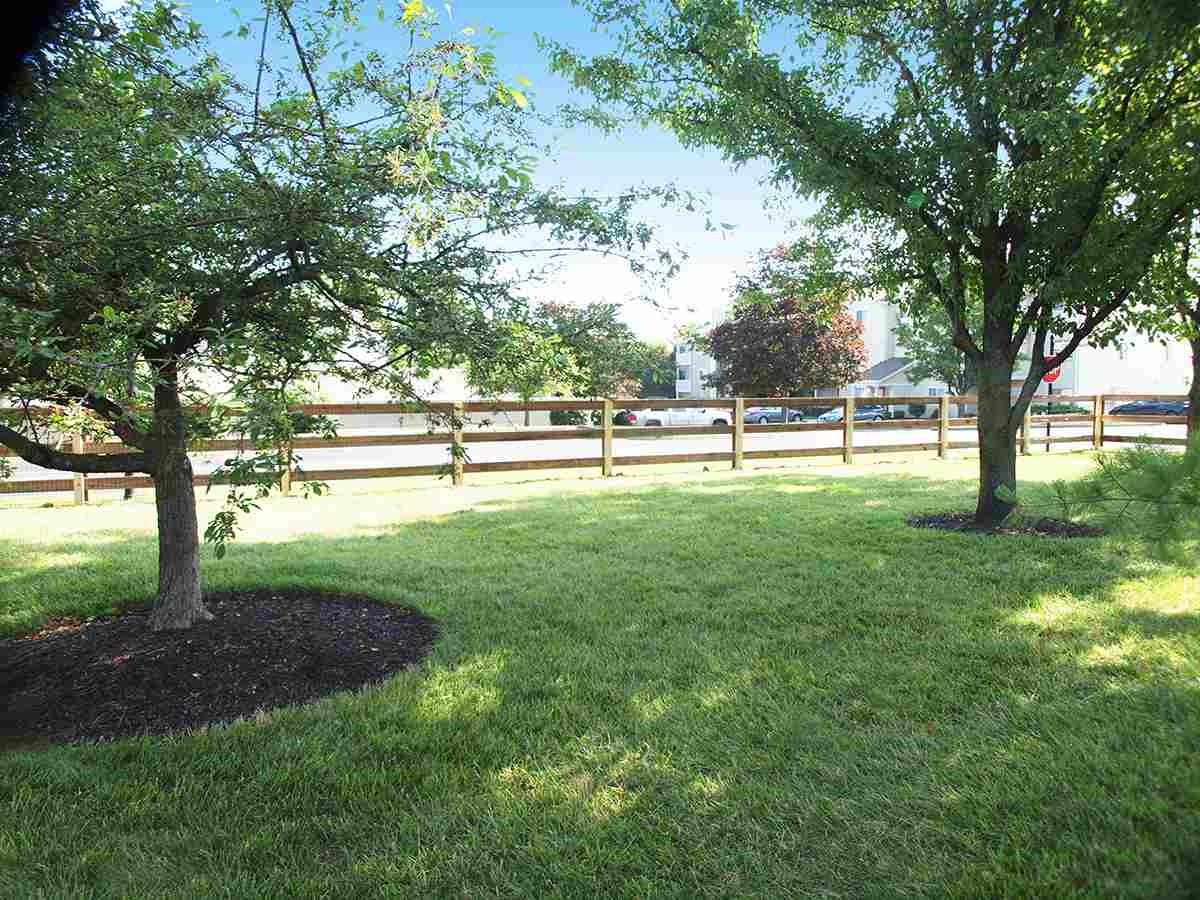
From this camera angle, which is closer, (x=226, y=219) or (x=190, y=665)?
(x=226, y=219)

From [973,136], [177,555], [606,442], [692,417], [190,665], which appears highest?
[973,136]

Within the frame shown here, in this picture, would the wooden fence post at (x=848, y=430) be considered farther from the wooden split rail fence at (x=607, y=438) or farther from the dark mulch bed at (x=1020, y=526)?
the dark mulch bed at (x=1020, y=526)

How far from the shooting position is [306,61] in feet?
10.8

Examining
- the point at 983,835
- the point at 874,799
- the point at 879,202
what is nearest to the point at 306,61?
the point at 874,799

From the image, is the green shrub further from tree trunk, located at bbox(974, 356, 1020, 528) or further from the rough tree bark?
tree trunk, located at bbox(974, 356, 1020, 528)

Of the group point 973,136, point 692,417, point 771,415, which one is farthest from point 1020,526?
point 771,415

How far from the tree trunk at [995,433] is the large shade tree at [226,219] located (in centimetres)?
477

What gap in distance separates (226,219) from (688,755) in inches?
105

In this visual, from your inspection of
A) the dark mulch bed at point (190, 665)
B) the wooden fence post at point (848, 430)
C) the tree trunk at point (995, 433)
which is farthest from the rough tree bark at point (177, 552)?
the wooden fence post at point (848, 430)

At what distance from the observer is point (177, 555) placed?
403 centimetres

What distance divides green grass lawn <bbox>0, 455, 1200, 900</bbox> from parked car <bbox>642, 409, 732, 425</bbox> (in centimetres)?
2801

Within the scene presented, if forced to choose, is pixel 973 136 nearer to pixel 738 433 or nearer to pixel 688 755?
pixel 688 755

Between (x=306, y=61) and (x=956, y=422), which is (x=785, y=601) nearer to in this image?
(x=306, y=61)

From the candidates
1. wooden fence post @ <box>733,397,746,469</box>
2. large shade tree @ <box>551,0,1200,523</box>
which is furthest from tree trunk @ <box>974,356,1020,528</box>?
wooden fence post @ <box>733,397,746,469</box>
